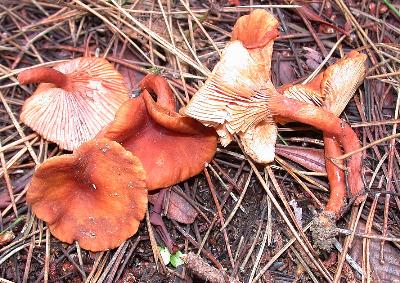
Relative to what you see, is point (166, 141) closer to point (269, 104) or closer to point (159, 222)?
point (159, 222)

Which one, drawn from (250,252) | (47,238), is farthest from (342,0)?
(47,238)

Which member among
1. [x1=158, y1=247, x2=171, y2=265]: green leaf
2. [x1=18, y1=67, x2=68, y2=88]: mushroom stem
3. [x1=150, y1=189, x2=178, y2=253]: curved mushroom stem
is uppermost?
[x1=18, y1=67, x2=68, y2=88]: mushroom stem

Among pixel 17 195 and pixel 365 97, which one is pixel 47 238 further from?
pixel 365 97

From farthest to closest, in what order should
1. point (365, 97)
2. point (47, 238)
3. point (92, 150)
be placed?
1. point (365, 97)
2. point (47, 238)
3. point (92, 150)

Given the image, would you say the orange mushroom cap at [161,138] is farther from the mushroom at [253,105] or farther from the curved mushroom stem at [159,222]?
the mushroom at [253,105]

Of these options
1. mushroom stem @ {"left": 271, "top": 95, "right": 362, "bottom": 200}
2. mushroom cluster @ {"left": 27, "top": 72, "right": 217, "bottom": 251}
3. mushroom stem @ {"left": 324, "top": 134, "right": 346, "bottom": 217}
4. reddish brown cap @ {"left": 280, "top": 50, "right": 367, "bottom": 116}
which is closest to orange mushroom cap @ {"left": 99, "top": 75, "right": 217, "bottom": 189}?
mushroom cluster @ {"left": 27, "top": 72, "right": 217, "bottom": 251}

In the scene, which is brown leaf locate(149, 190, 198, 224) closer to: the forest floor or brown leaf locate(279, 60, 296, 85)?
the forest floor

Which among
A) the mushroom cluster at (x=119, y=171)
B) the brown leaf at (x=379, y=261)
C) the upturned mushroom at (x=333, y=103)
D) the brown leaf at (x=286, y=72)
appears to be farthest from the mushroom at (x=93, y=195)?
the brown leaf at (x=379, y=261)
